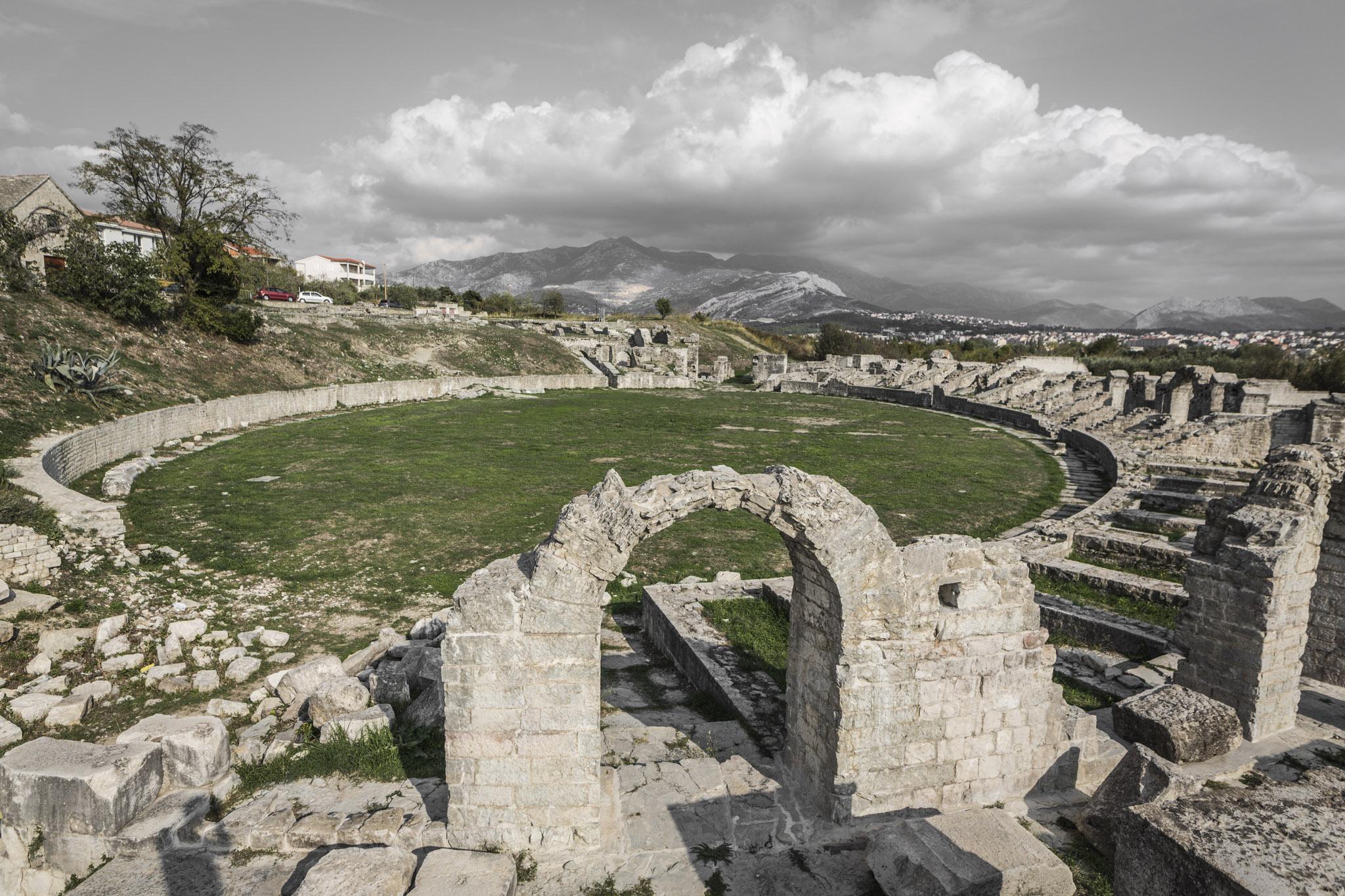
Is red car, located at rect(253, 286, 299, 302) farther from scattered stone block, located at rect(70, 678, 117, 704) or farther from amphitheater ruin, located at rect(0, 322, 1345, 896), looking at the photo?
amphitheater ruin, located at rect(0, 322, 1345, 896)

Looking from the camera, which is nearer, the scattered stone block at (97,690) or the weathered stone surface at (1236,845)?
the weathered stone surface at (1236,845)

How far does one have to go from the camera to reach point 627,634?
10586mm

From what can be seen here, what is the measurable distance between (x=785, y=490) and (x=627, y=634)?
5709 mm

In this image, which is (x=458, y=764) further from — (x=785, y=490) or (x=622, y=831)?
(x=785, y=490)

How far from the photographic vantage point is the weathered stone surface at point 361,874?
4.74 metres

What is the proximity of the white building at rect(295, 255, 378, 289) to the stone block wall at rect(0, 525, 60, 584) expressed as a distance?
105276mm

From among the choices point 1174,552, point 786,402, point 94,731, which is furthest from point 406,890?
point 786,402

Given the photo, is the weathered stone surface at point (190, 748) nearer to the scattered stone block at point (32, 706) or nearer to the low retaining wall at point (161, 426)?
the scattered stone block at point (32, 706)

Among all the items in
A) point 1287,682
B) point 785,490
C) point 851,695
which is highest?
point 785,490

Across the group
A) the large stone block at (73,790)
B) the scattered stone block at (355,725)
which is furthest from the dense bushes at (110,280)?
the scattered stone block at (355,725)

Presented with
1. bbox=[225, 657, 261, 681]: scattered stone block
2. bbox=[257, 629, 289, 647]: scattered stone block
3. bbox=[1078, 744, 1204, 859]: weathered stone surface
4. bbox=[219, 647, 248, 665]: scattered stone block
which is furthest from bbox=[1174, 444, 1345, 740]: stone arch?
bbox=[219, 647, 248, 665]: scattered stone block

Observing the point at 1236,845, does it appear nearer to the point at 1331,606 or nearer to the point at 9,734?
the point at 1331,606

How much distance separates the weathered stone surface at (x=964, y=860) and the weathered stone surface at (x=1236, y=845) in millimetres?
708

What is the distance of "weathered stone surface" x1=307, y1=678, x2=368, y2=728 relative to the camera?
728cm
